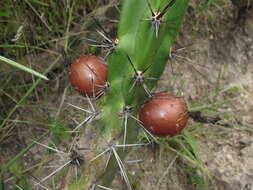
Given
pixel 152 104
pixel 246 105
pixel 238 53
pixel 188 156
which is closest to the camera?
pixel 152 104

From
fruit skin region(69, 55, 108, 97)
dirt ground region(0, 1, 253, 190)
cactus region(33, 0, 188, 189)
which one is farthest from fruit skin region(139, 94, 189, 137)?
dirt ground region(0, 1, 253, 190)

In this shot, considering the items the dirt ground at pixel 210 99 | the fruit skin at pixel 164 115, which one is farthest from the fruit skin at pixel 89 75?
the dirt ground at pixel 210 99

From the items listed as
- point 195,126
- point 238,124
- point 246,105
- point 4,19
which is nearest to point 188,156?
point 195,126

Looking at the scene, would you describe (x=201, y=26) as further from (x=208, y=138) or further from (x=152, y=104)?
(x=152, y=104)

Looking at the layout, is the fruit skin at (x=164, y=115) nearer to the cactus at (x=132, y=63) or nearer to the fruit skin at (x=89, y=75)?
the cactus at (x=132, y=63)

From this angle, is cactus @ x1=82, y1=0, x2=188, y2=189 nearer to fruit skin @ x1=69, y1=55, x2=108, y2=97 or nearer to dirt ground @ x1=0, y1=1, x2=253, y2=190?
fruit skin @ x1=69, y1=55, x2=108, y2=97

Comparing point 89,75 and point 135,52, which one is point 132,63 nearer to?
point 135,52
